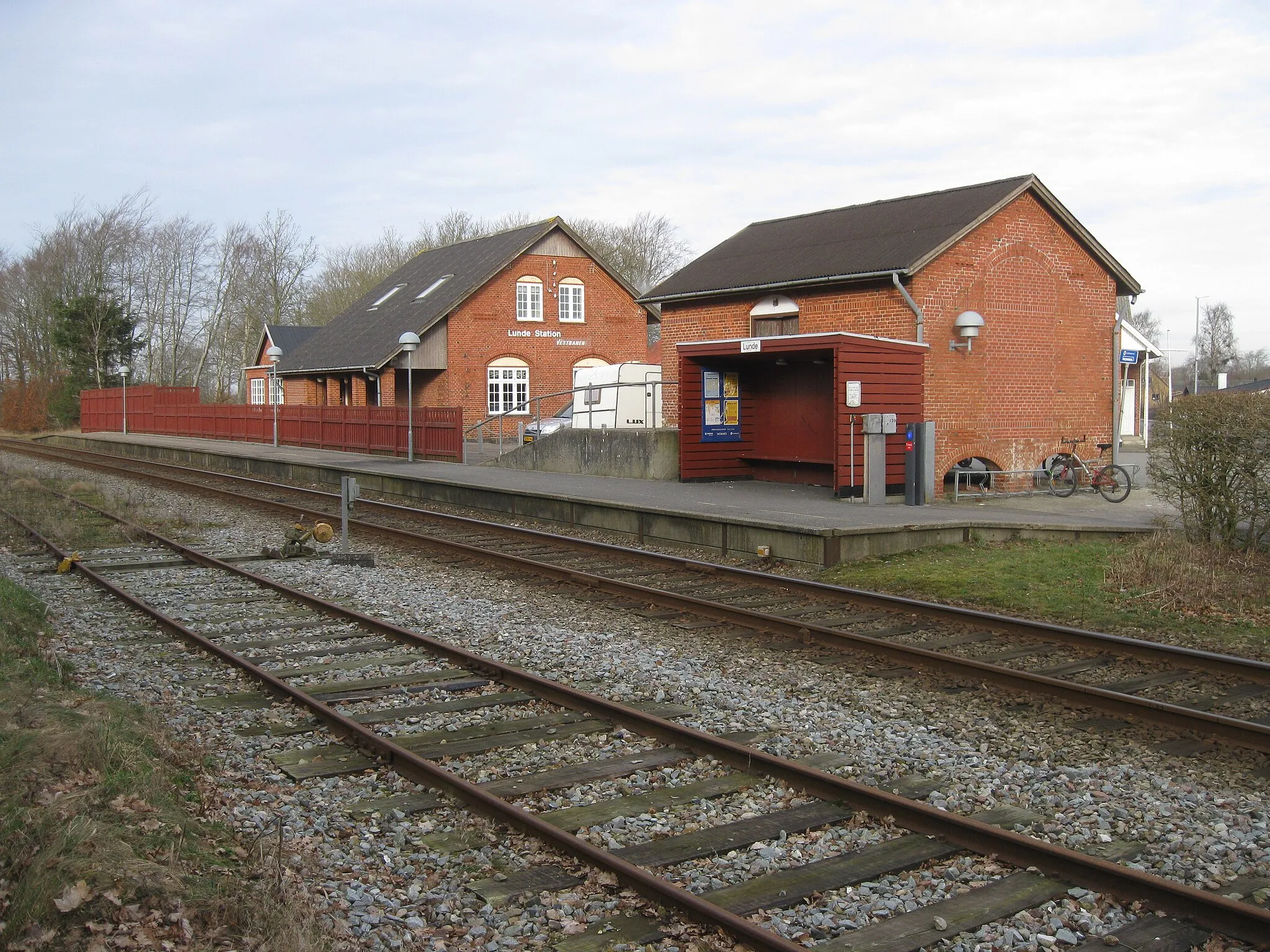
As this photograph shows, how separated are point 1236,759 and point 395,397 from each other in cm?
3476

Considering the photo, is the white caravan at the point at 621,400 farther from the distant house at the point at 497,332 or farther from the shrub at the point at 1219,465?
the shrub at the point at 1219,465

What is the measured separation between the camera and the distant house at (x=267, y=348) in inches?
2217

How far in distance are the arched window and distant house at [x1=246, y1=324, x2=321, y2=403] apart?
1859cm

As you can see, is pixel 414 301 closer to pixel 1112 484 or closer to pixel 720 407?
pixel 720 407

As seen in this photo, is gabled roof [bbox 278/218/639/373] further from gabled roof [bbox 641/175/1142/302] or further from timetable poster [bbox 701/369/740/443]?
timetable poster [bbox 701/369/740/443]

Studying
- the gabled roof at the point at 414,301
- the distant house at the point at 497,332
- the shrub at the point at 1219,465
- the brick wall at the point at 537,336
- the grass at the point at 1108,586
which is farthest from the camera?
the brick wall at the point at 537,336

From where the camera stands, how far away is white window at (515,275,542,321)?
130 ft

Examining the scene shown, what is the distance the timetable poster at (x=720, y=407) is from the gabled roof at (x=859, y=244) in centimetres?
240

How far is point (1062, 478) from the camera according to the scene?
71.2ft

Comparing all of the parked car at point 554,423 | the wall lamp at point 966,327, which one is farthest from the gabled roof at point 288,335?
the wall lamp at point 966,327

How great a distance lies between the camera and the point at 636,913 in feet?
14.2

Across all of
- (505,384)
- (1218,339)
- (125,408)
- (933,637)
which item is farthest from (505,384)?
(1218,339)

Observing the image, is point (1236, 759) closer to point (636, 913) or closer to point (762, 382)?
point (636, 913)

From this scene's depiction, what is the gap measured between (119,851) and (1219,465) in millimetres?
10716
